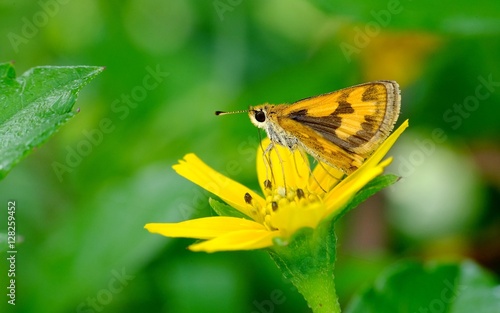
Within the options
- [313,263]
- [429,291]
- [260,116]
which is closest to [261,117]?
[260,116]

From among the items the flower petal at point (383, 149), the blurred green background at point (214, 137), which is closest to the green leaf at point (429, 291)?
the flower petal at point (383, 149)

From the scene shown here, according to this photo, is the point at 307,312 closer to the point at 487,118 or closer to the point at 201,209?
the point at 201,209

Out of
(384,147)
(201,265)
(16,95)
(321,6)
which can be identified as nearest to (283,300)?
(201,265)

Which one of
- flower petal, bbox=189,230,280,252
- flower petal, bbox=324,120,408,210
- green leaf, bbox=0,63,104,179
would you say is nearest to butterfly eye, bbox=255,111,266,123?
flower petal, bbox=324,120,408,210

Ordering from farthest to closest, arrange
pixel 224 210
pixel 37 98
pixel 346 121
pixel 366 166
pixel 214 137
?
1. pixel 214 137
2. pixel 346 121
3. pixel 224 210
4. pixel 366 166
5. pixel 37 98

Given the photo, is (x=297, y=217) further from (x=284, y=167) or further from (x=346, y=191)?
(x=284, y=167)

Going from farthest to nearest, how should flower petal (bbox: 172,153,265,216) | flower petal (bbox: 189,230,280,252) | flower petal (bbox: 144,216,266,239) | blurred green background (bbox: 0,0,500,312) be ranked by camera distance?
blurred green background (bbox: 0,0,500,312), flower petal (bbox: 172,153,265,216), flower petal (bbox: 144,216,266,239), flower petal (bbox: 189,230,280,252)

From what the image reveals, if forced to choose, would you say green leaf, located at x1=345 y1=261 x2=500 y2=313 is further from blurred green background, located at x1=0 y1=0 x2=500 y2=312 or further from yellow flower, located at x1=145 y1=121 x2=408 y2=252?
blurred green background, located at x1=0 y1=0 x2=500 y2=312

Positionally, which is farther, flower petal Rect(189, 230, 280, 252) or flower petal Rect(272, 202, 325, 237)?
flower petal Rect(272, 202, 325, 237)
